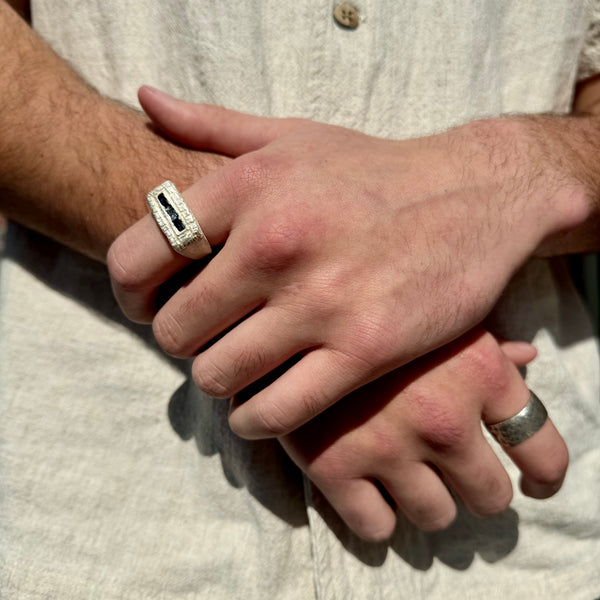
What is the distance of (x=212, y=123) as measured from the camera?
2.79 ft

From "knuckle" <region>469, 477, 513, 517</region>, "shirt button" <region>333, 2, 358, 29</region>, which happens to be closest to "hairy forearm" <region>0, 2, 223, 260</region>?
"shirt button" <region>333, 2, 358, 29</region>

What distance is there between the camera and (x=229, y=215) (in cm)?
74

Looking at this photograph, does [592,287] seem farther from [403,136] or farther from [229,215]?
[229,215]

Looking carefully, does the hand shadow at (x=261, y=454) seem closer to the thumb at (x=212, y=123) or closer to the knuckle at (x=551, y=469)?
the knuckle at (x=551, y=469)

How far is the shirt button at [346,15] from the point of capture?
0.93 metres

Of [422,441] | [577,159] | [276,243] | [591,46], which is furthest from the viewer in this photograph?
[591,46]

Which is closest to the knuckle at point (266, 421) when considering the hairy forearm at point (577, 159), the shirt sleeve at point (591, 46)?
the hairy forearm at point (577, 159)

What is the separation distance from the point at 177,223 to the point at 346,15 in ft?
1.57

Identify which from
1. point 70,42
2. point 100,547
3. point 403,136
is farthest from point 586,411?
point 70,42

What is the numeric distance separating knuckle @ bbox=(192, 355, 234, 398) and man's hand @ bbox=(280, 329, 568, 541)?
0.46 ft

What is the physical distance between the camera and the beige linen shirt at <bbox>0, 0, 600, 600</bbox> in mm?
899

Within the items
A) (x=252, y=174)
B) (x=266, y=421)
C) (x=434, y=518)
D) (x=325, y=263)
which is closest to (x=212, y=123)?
(x=252, y=174)

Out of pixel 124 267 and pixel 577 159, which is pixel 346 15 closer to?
pixel 577 159

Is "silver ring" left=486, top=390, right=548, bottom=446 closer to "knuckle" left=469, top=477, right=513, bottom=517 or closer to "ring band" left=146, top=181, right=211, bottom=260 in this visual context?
"knuckle" left=469, top=477, right=513, bottom=517
